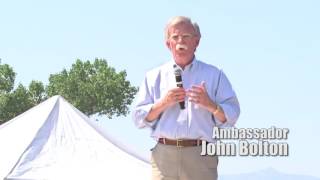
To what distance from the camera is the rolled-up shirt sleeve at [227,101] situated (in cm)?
363

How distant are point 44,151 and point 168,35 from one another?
551 cm

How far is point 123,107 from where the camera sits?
121 feet

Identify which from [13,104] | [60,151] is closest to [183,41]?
[60,151]

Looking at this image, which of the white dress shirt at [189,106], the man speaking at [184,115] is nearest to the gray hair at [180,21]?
the man speaking at [184,115]

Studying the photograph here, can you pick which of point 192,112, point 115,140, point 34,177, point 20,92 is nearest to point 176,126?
point 192,112

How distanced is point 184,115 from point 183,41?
407 millimetres

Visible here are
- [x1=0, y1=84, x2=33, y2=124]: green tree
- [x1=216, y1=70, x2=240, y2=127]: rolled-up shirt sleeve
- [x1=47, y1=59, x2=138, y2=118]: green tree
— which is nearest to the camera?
[x1=216, y1=70, x2=240, y2=127]: rolled-up shirt sleeve

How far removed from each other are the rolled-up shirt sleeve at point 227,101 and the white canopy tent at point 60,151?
16.5 ft

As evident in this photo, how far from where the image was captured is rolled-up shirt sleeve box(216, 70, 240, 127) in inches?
143

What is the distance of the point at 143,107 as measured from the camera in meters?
3.75

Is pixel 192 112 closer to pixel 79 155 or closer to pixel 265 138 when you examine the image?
pixel 265 138

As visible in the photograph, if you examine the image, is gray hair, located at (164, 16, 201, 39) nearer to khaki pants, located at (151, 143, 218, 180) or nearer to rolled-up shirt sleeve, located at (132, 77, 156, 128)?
rolled-up shirt sleeve, located at (132, 77, 156, 128)

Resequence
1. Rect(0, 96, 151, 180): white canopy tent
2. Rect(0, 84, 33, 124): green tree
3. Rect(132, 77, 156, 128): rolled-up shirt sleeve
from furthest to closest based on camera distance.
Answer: Rect(0, 84, 33, 124): green tree, Rect(0, 96, 151, 180): white canopy tent, Rect(132, 77, 156, 128): rolled-up shirt sleeve

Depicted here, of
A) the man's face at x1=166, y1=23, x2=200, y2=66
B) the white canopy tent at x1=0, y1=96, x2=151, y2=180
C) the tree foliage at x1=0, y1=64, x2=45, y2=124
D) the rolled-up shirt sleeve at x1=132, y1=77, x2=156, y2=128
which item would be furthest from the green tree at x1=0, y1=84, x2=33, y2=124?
the man's face at x1=166, y1=23, x2=200, y2=66
